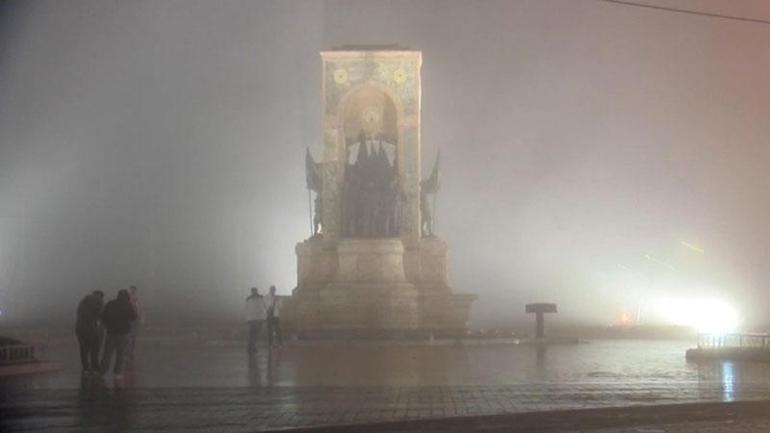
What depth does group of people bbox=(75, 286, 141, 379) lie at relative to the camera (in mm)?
19391

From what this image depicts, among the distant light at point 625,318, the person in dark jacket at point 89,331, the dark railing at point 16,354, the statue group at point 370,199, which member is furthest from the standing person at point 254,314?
the distant light at point 625,318

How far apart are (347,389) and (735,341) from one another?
14.0 metres

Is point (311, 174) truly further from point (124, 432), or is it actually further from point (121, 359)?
point (124, 432)

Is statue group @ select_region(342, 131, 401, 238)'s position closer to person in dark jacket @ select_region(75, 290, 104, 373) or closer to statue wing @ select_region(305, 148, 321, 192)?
→ statue wing @ select_region(305, 148, 321, 192)

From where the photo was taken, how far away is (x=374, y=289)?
38.3 m

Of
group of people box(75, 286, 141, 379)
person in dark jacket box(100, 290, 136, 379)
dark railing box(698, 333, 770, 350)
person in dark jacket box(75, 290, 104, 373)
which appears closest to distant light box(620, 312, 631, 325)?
dark railing box(698, 333, 770, 350)

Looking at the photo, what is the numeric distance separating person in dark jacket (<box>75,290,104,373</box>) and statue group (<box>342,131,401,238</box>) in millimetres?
19774

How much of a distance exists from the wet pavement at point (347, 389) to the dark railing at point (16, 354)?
0.80 metres

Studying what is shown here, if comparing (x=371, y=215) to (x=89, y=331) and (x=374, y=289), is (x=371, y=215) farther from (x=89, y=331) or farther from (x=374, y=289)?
(x=89, y=331)

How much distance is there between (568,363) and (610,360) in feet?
5.32

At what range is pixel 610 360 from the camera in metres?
24.2

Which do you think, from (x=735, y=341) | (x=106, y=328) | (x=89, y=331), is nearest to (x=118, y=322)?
(x=106, y=328)

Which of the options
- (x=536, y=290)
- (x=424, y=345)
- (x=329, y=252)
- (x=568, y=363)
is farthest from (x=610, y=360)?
(x=536, y=290)

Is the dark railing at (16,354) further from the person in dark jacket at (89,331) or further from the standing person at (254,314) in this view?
the standing person at (254,314)
